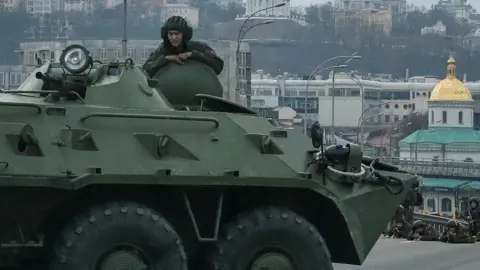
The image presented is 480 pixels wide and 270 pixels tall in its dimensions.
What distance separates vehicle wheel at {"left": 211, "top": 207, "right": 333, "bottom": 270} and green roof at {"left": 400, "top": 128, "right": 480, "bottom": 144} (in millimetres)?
96412

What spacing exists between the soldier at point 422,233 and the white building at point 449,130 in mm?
78098

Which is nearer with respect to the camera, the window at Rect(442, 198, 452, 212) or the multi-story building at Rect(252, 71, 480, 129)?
the window at Rect(442, 198, 452, 212)

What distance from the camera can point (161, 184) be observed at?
1108 cm

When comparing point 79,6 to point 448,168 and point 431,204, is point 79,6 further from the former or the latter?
point 448,168

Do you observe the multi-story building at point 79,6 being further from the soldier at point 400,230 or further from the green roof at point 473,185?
the soldier at point 400,230

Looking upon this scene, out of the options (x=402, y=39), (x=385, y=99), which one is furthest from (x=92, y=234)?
(x=402, y=39)

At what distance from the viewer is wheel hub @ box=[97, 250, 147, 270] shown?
10.9 m

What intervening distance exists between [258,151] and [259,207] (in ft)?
1.47

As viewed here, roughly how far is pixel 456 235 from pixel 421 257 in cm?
665

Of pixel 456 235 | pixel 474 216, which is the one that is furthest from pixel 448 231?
pixel 474 216

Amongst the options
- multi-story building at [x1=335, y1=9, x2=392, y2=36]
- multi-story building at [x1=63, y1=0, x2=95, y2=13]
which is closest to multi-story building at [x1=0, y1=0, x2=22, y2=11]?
multi-story building at [x1=63, y1=0, x2=95, y2=13]

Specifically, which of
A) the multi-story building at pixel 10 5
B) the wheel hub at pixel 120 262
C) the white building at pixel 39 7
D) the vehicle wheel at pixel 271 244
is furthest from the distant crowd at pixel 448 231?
the white building at pixel 39 7

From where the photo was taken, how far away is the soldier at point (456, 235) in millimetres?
28092

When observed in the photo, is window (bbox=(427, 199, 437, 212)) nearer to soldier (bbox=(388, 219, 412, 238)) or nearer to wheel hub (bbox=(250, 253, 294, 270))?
soldier (bbox=(388, 219, 412, 238))
